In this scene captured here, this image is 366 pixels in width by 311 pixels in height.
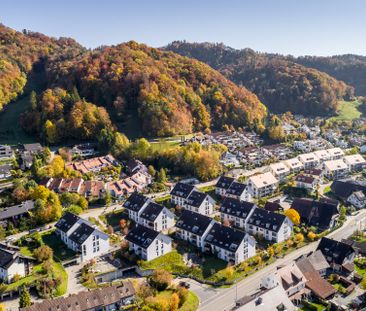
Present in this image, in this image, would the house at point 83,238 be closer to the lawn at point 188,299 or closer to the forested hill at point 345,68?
the lawn at point 188,299

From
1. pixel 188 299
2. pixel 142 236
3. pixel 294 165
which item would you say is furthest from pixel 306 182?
pixel 188 299

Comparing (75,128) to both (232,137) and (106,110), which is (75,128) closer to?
(106,110)

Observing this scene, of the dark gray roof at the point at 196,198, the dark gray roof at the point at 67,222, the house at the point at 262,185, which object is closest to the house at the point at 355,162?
the house at the point at 262,185

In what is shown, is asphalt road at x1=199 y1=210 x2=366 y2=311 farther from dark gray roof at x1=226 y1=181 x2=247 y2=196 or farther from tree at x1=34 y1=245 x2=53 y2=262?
tree at x1=34 y1=245 x2=53 y2=262

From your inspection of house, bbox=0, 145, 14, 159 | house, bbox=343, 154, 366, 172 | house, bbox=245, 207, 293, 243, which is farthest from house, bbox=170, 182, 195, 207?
house, bbox=343, 154, 366, 172

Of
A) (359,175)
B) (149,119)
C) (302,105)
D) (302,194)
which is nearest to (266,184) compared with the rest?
(302,194)

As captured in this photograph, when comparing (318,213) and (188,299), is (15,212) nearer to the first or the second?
(188,299)
